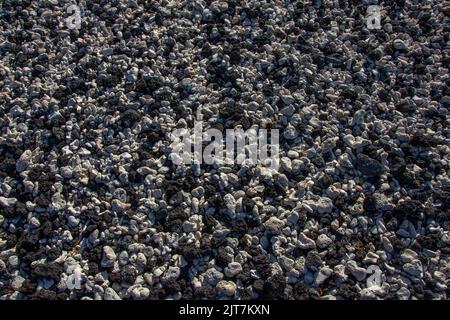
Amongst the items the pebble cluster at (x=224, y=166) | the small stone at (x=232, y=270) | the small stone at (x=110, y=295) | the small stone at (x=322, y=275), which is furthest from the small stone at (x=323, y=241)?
the small stone at (x=110, y=295)

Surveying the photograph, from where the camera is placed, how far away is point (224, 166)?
3018 millimetres

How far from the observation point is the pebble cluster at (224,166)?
8.76 ft

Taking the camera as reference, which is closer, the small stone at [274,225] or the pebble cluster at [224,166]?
the pebble cluster at [224,166]

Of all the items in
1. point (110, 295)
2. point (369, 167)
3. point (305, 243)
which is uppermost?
point (369, 167)

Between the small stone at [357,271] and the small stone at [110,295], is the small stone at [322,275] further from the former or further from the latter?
the small stone at [110,295]

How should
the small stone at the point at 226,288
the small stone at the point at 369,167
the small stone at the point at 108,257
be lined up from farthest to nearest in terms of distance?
the small stone at the point at 369,167 < the small stone at the point at 108,257 < the small stone at the point at 226,288

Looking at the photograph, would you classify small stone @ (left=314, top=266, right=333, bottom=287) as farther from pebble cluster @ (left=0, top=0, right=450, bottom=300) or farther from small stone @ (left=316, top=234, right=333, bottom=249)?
small stone @ (left=316, top=234, right=333, bottom=249)

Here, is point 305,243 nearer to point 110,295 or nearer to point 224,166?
point 224,166

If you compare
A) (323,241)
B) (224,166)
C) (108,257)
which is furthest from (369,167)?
(108,257)

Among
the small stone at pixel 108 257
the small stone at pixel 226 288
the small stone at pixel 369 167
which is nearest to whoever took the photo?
the small stone at pixel 226 288

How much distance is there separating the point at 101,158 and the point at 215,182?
0.82 meters

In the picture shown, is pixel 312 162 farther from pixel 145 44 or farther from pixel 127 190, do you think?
pixel 145 44

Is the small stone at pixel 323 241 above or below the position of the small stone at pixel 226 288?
above
